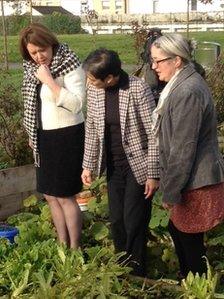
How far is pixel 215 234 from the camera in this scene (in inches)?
212

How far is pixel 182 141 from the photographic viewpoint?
4.02 meters

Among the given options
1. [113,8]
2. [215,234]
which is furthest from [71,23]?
[215,234]

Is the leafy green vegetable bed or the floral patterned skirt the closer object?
the leafy green vegetable bed

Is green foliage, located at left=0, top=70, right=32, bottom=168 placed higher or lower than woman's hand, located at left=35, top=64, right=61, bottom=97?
lower

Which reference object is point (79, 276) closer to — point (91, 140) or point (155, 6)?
point (91, 140)

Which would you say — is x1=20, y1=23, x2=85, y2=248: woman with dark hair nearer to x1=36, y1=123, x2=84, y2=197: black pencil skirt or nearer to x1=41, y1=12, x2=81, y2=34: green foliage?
x1=36, y1=123, x2=84, y2=197: black pencil skirt

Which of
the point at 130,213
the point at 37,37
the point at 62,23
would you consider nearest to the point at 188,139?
the point at 130,213

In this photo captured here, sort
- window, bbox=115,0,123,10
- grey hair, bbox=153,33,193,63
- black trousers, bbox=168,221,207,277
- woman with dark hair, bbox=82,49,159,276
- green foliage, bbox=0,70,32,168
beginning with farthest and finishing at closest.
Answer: window, bbox=115,0,123,10
green foliage, bbox=0,70,32,168
woman with dark hair, bbox=82,49,159,276
black trousers, bbox=168,221,207,277
grey hair, bbox=153,33,193,63

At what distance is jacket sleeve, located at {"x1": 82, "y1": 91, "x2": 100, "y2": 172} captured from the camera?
4.74 metres

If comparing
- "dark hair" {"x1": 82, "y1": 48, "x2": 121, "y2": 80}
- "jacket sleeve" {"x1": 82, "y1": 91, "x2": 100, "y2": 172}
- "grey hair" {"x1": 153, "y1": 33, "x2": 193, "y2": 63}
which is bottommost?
"jacket sleeve" {"x1": 82, "y1": 91, "x2": 100, "y2": 172}

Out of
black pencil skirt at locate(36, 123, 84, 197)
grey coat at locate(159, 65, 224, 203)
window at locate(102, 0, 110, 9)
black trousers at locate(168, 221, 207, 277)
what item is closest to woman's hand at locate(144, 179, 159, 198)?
black trousers at locate(168, 221, 207, 277)

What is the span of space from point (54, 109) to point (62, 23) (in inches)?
1573

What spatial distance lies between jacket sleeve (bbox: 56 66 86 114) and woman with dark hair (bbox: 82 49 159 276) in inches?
4.0

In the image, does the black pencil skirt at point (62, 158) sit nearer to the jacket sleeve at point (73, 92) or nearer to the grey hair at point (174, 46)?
the jacket sleeve at point (73, 92)
